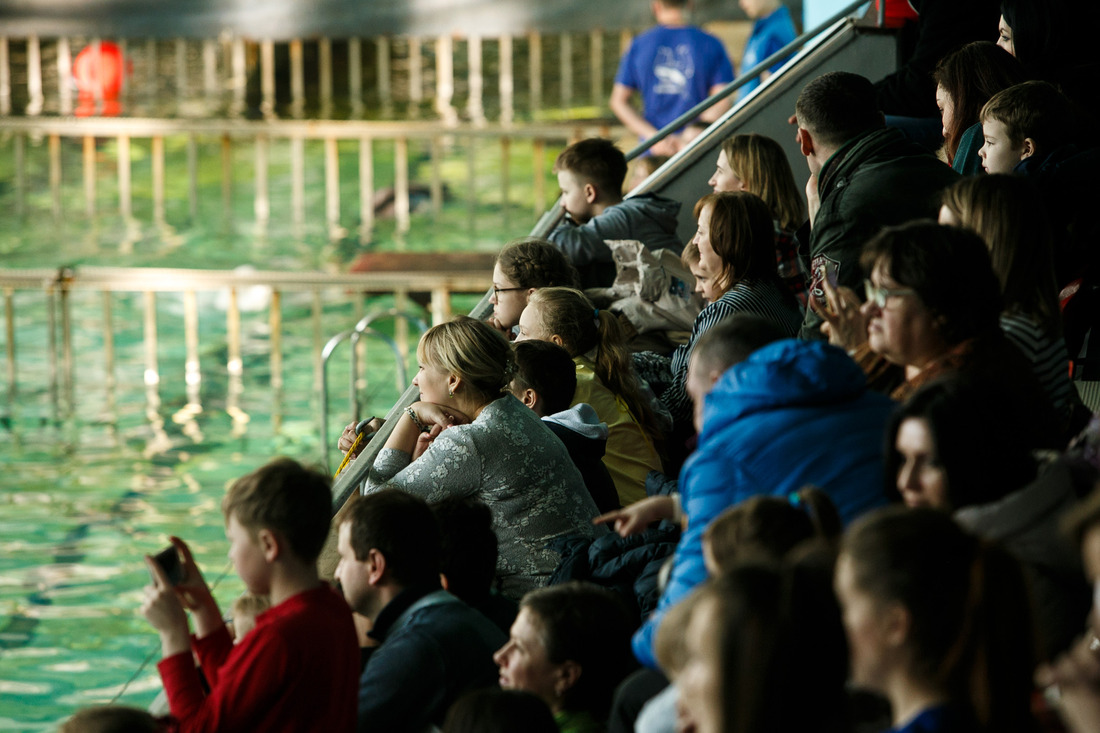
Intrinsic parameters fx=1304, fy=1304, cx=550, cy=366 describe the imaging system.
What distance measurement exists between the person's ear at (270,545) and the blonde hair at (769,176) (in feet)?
8.00

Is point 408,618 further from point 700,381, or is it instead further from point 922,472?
point 922,472

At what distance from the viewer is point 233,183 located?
15.7 meters

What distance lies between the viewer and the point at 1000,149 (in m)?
3.17

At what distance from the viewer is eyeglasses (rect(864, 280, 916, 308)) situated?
2.20 meters

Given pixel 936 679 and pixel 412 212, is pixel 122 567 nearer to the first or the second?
pixel 936 679

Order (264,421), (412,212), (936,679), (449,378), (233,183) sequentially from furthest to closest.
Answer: (233,183), (412,212), (264,421), (449,378), (936,679)

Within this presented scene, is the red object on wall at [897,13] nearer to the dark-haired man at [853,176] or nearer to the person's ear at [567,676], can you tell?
the dark-haired man at [853,176]

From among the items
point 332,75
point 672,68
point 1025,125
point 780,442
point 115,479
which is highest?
point 332,75

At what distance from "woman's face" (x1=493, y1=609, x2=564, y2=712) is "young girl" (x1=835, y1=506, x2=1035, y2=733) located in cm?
82

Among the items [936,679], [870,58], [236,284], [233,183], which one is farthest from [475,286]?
[233,183]

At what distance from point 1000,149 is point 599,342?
117cm

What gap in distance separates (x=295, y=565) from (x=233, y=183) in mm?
14049

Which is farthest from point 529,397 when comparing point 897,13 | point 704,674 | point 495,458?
point 897,13

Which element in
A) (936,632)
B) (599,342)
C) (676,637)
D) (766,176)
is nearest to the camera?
(936,632)
